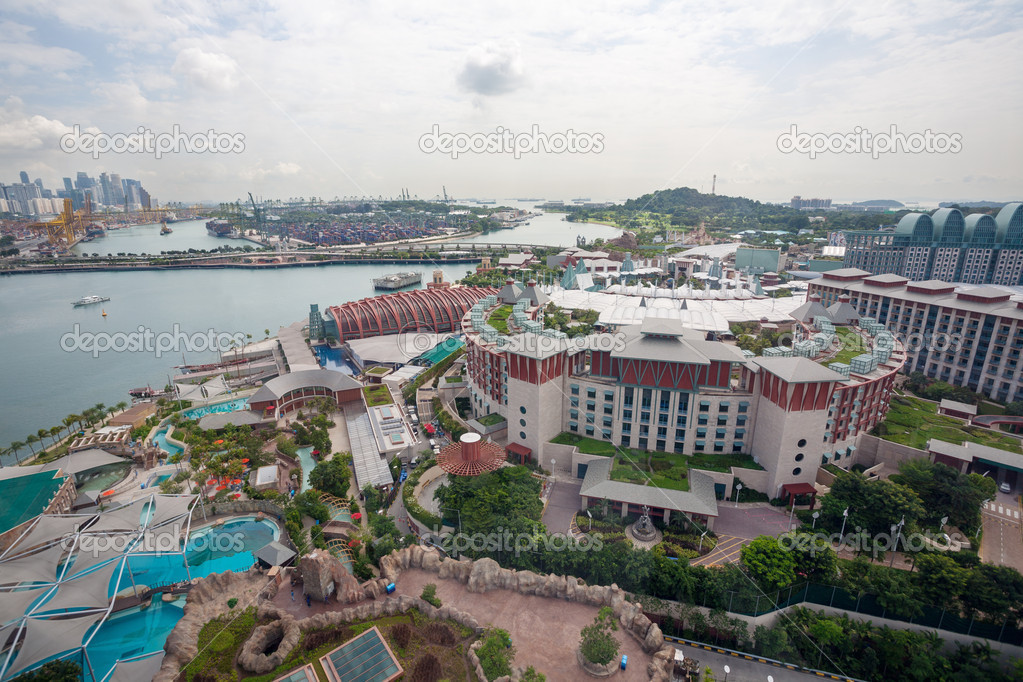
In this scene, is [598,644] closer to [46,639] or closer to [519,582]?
[519,582]

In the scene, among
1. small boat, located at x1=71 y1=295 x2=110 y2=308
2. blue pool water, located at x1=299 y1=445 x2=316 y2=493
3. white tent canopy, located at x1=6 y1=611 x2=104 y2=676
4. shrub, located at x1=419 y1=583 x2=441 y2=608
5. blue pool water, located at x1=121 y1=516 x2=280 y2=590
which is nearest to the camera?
white tent canopy, located at x1=6 y1=611 x2=104 y2=676

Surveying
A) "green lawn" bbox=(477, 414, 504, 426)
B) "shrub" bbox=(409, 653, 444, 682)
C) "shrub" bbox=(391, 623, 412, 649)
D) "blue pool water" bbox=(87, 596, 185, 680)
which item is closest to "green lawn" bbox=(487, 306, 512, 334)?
"green lawn" bbox=(477, 414, 504, 426)

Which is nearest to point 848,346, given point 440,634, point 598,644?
point 598,644

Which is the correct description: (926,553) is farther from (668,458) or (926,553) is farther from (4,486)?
(4,486)

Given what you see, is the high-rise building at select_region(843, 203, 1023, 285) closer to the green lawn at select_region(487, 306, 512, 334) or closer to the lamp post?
the lamp post

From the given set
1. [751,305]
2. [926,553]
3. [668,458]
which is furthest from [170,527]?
[751,305]

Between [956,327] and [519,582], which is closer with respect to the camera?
[519,582]
